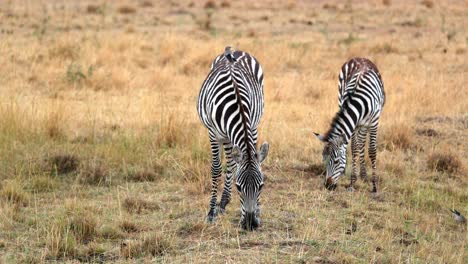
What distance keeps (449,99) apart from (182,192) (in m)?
6.67

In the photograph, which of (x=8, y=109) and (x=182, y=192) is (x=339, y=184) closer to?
(x=182, y=192)

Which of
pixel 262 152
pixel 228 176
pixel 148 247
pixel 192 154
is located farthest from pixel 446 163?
pixel 148 247

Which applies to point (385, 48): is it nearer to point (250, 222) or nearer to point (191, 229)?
point (191, 229)

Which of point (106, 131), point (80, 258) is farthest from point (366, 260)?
point (106, 131)

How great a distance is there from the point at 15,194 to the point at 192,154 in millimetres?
2455

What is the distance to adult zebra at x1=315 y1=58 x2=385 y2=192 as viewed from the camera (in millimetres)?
8000

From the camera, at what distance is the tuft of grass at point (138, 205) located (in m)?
7.50

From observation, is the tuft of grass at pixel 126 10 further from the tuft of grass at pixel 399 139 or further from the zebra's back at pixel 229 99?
the zebra's back at pixel 229 99

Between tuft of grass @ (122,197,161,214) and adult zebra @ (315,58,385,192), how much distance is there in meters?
2.04

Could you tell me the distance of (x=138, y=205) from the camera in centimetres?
754

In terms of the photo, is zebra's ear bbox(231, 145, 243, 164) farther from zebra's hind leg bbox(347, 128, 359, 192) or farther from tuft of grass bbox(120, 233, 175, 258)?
zebra's hind leg bbox(347, 128, 359, 192)

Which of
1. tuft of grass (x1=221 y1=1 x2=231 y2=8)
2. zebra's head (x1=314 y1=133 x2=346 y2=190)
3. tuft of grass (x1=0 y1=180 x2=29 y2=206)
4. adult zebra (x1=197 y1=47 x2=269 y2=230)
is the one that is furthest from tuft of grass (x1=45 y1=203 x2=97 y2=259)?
tuft of grass (x1=221 y1=1 x2=231 y2=8)

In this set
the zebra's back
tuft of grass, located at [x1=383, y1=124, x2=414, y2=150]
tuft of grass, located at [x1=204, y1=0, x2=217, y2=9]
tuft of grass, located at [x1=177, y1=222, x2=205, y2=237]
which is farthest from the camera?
tuft of grass, located at [x1=204, y1=0, x2=217, y2=9]

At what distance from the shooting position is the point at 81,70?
1436 centimetres
